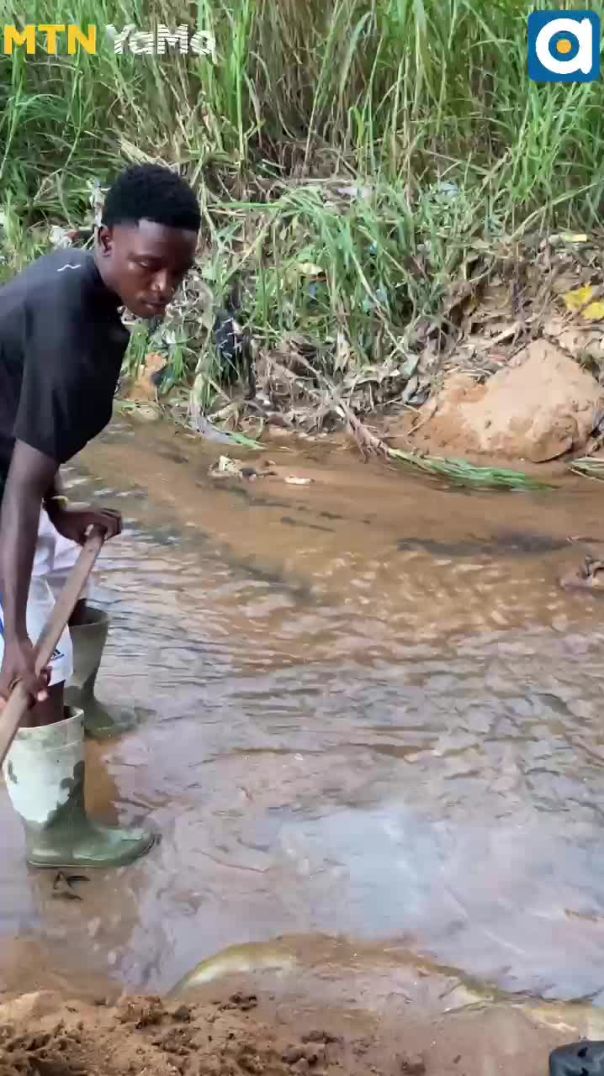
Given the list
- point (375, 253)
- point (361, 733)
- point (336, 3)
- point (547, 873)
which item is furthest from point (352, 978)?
point (336, 3)

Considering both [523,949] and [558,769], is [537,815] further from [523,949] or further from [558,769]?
[523,949]

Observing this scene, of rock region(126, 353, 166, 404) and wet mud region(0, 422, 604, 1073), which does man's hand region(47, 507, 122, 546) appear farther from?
rock region(126, 353, 166, 404)

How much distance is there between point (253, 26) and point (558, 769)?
4.03 meters

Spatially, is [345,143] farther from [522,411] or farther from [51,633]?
[51,633]

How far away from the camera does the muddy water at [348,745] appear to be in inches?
72.9

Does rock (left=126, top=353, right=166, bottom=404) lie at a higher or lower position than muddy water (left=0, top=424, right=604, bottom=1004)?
higher

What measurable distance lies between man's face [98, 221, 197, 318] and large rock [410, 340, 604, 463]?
2.59 meters

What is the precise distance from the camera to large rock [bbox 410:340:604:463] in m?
4.08

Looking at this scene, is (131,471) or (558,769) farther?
(131,471)

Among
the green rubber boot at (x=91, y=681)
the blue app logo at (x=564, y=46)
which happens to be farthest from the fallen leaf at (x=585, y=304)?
the green rubber boot at (x=91, y=681)

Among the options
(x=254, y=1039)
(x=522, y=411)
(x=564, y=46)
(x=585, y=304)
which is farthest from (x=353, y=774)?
Answer: (x=564, y=46)

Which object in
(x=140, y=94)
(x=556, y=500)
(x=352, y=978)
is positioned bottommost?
(x=352, y=978)

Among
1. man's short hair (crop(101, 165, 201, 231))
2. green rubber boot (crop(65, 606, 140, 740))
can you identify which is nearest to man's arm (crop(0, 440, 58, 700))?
man's short hair (crop(101, 165, 201, 231))

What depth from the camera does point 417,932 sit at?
185cm
